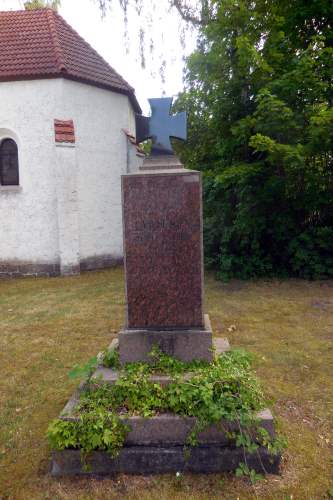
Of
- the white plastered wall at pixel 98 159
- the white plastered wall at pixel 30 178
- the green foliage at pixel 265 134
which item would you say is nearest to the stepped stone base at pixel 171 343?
the green foliage at pixel 265 134

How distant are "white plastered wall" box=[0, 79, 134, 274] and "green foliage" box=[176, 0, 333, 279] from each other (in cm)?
275

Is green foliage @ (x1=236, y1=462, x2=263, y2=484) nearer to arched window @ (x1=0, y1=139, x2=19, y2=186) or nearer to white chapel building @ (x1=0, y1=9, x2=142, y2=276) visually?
white chapel building @ (x1=0, y1=9, x2=142, y2=276)

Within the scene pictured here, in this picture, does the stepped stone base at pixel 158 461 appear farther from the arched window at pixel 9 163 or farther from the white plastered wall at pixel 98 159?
the arched window at pixel 9 163

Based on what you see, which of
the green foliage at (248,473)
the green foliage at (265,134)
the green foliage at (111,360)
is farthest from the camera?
the green foliage at (265,134)

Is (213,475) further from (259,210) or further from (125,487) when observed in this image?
(259,210)

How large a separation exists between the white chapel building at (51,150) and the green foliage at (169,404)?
7609mm

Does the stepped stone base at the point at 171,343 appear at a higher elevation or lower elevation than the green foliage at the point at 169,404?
higher

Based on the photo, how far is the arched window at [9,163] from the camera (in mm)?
10297

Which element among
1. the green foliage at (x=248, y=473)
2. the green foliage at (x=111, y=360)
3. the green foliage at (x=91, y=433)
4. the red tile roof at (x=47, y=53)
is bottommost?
the green foliage at (x=248, y=473)

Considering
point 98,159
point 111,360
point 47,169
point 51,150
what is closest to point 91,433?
point 111,360

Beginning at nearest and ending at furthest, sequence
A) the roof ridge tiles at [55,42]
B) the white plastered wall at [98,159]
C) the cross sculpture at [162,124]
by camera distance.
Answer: the cross sculpture at [162,124] → the roof ridge tiles at [55,42] → the white plastered wall at [98,159]

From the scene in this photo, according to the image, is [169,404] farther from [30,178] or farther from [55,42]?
[55,42]

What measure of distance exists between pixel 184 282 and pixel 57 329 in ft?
10.9

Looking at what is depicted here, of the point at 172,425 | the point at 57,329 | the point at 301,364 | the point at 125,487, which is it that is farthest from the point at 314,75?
the point at 125,487
